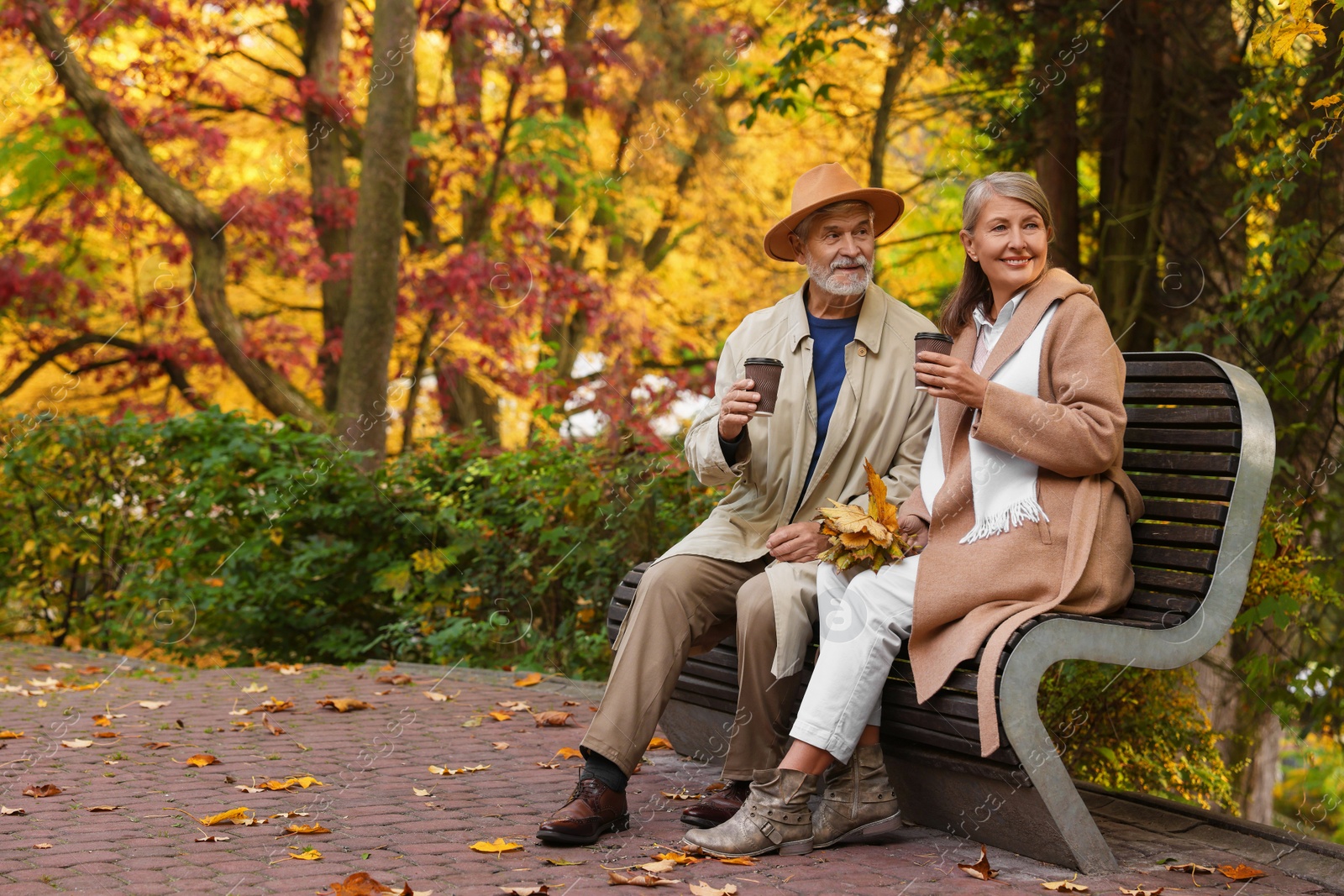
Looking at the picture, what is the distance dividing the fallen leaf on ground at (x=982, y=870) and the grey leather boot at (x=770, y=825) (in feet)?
1.45

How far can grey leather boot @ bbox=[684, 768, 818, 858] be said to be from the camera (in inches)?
136

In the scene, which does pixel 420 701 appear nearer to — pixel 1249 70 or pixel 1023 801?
pixel 1023 801

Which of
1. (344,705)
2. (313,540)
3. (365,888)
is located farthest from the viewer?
(313,540)

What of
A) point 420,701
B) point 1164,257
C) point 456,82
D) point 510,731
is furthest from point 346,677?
point 456,82

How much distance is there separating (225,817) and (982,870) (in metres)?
2.11

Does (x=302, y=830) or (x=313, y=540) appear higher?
(x=313, y=540)

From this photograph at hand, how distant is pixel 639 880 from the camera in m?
3.16

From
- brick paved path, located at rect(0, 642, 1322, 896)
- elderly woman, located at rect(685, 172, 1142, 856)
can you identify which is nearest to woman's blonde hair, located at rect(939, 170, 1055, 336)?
elderly woman, located at rect(685, 172, 1142, 856)

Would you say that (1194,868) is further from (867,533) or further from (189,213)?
(189,213)

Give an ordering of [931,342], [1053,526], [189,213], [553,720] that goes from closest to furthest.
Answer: [1053,526], [931,342], [553,720], [189,213]

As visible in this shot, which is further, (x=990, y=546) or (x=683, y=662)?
(x=683, y=662)

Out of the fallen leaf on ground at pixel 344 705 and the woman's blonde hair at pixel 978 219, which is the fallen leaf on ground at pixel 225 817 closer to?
the fallen leaf on ground at pixel 344 705

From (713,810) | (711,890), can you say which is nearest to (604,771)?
(713,810)

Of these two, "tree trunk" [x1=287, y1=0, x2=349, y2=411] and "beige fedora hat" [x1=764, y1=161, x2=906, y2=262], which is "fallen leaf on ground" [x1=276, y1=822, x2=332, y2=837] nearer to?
"beige fedora hat" [x1=764, y1=161, x2=906, y2=262]
